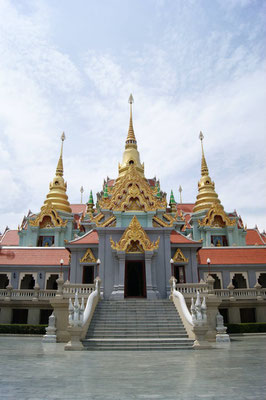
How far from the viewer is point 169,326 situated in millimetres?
15547

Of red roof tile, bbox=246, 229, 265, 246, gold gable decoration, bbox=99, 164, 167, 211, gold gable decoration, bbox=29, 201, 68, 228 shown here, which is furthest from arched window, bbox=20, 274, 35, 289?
red roof tile, bbox=246, 229, 265, 246

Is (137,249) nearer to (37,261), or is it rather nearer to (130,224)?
(130,224)

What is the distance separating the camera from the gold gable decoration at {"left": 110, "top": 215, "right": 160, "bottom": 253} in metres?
21.4

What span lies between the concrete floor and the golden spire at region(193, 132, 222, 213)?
114 feet

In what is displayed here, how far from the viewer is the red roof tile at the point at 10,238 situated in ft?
131

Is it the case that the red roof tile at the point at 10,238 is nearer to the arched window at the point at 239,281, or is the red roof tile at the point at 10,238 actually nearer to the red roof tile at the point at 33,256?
the red roof tile at the point at 33,256

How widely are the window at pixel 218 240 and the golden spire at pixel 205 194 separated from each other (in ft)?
13.0

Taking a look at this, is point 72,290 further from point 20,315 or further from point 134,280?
point 134,280

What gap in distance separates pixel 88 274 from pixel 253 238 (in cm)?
2546

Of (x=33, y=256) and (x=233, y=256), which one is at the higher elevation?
(x=33, y=256)

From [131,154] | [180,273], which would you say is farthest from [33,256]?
[131,154]

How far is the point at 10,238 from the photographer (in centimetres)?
4094

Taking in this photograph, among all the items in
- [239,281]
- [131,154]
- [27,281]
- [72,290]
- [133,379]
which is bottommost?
[133,379]

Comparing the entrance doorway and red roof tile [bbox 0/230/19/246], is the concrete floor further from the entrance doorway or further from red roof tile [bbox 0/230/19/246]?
red roof tile [bbox 0/230/19/246]
